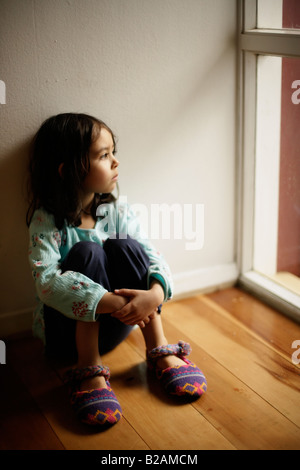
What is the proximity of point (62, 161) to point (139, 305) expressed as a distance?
0.43 meters

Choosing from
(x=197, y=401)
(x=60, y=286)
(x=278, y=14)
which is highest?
(x=278, y=14)

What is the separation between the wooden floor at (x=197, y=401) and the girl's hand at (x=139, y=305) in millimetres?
192

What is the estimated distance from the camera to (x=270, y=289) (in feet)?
5.81

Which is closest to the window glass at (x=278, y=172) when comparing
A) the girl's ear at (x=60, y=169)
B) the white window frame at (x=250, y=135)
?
the white window frame at (x=250, y=135)

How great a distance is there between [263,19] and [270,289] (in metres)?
0.86

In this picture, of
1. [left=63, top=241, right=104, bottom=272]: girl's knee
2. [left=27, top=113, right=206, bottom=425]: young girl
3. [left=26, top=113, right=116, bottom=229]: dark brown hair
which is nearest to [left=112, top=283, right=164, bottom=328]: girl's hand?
[left=27, top=113, right=206, bottom=425]: young girl

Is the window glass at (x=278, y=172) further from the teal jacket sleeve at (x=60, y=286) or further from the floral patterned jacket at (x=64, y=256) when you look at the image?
the teal jacket sleeve at (x=60, y=286)

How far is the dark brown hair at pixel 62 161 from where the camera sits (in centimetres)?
137

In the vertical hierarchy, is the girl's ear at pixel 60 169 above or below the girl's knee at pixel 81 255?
above

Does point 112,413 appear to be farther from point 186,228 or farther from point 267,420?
point 186,228

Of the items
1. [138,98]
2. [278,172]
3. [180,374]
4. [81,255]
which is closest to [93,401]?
[180,374]

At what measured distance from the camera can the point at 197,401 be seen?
1318 millimetres

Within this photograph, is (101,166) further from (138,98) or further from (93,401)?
(93,401)

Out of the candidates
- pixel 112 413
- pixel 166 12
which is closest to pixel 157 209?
pixel 166 12
